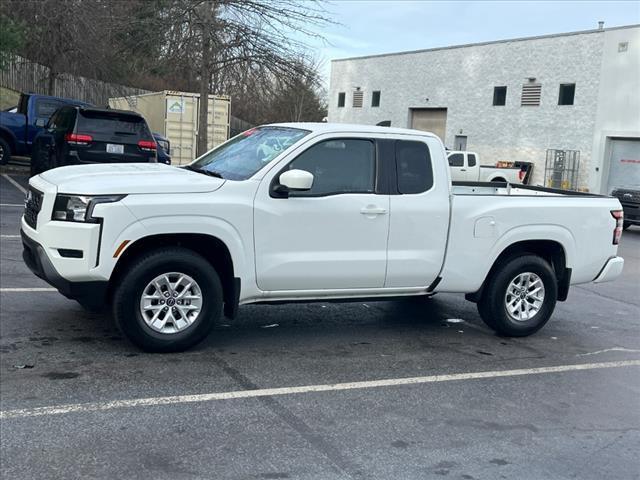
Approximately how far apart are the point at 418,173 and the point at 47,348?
346 cm

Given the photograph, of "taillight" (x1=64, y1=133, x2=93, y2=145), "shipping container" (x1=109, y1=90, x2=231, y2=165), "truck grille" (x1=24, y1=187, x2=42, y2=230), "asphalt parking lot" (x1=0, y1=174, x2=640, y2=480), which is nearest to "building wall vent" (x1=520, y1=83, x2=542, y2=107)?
"shipping container" (x1=109, y1=90, x2=231, y2=165)

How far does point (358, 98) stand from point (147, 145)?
34.0m

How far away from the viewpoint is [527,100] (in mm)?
35844

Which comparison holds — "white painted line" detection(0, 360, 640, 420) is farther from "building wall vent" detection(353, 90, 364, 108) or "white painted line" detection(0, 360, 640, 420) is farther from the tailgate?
"building wall vent" detection(353, 90, 364, 108)

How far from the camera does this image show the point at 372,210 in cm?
629

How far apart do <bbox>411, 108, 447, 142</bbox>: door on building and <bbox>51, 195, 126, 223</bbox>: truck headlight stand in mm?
37053

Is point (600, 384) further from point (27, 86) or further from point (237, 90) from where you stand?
point (27, 86)

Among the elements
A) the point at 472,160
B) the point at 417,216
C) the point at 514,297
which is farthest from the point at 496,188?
the point at 472,160

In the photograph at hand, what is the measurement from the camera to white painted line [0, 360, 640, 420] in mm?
4559

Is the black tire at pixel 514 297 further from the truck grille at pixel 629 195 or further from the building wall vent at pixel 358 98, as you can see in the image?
the building wall vent at pixel 358 98

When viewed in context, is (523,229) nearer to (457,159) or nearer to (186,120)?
(186,120)

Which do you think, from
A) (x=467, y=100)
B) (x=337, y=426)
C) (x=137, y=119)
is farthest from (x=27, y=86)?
(x=337, y=426)

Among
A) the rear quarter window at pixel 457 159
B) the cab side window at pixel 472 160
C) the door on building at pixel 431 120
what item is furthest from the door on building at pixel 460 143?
the rear quarter window at pixel 457 159

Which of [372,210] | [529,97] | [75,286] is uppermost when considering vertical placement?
[529,97]
